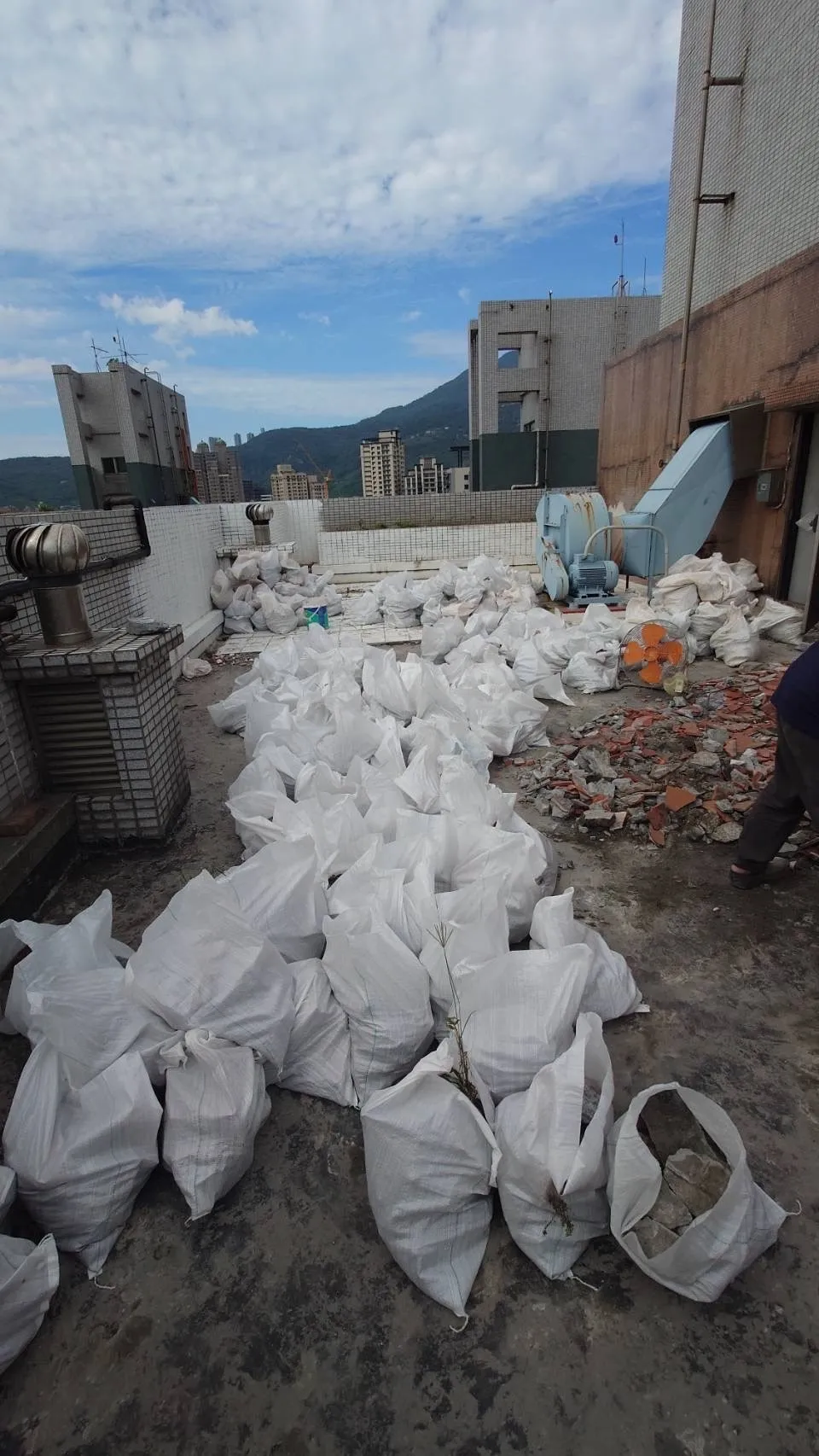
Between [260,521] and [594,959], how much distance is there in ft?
29.1

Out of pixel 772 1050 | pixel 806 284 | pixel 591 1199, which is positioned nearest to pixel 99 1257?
pixel 591 1199

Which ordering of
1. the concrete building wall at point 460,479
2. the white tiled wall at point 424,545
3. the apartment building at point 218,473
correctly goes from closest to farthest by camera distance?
1. the white tiled wall at point 424,545
2. the concrete building wall at point 460,479
3. the apartment building at point 218,473

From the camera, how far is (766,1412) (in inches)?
47.2

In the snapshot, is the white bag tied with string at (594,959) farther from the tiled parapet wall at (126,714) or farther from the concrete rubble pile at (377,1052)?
the tiled parapet wall at (126,714)

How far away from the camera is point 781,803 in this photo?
8.49 feet

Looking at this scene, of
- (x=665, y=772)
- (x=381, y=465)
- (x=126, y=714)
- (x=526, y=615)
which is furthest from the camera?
(x=381, y=465)

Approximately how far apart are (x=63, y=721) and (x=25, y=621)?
0.50 metres

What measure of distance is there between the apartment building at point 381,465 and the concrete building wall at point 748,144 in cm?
2205

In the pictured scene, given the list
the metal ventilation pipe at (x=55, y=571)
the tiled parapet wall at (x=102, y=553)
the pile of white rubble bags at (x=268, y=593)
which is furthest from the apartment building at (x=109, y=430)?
the metal ventilation pipe at (x=55, y=571)

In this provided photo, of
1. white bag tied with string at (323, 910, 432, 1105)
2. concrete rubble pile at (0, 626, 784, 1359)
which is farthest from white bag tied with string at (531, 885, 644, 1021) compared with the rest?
white bag tied with string at (323, 910, 432, 1105)

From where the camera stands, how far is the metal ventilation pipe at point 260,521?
31.7ft

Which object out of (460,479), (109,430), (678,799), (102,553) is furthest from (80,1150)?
(460,479)

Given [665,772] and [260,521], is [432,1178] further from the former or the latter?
[260,521]

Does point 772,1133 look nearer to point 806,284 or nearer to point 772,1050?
point 772,1050
